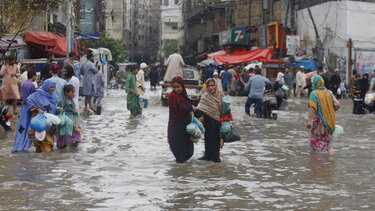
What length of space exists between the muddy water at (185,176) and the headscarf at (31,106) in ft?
0.85

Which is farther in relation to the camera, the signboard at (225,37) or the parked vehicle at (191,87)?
the signboard at (225,37)

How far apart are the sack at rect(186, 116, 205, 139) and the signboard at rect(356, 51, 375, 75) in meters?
24.5

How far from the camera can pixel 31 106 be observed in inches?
371

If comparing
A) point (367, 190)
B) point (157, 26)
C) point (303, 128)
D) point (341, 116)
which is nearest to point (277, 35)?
point (341, 116)

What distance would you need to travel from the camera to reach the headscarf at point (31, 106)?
9.48 metres

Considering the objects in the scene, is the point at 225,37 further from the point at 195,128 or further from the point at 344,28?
the point at 195,128

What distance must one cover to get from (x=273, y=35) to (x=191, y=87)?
1686 centimetres

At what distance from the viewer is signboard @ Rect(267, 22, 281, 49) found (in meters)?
37.2

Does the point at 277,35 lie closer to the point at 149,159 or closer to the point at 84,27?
the point at 84,27

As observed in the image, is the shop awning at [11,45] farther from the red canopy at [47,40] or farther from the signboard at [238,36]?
the signboard at [238,36]

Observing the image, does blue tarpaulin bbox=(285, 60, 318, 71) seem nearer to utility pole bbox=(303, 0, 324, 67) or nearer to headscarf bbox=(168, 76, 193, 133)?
utility pole bbox=(303, 0, 324, 67)

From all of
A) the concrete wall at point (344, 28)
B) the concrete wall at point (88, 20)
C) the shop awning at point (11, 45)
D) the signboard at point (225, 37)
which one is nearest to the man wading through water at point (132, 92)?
the shop awning at point (11, 45)

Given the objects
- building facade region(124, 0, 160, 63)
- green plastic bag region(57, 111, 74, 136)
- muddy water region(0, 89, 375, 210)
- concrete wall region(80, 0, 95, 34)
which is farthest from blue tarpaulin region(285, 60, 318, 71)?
building facade region(124, 0, 160, 63)

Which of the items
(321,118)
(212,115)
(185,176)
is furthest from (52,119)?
(321,118)
